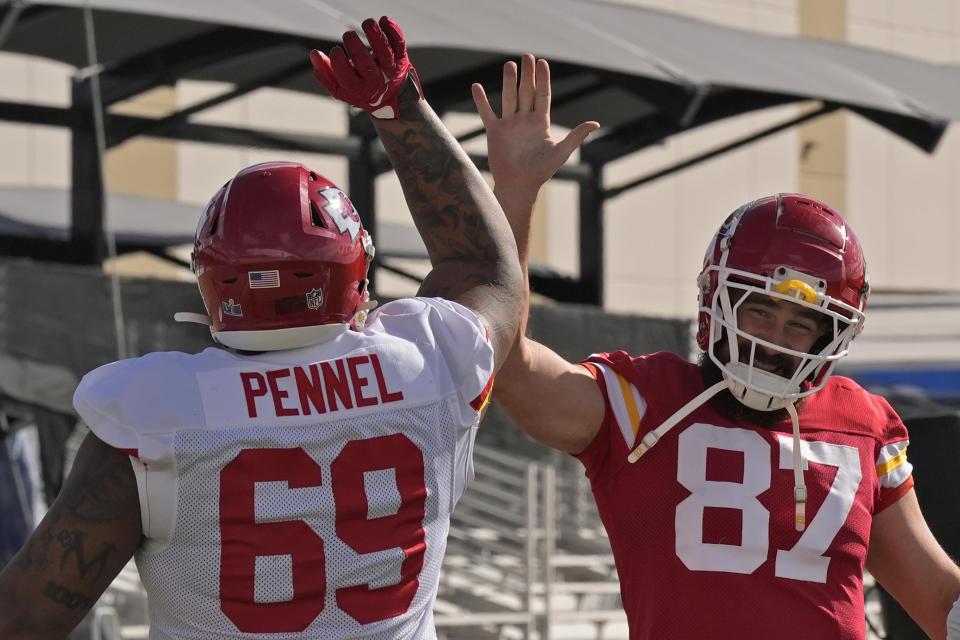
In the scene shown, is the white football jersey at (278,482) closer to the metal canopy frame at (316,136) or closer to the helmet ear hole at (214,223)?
the helmet ear hole at (214,223)

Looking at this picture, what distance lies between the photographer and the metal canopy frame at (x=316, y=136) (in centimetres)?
756

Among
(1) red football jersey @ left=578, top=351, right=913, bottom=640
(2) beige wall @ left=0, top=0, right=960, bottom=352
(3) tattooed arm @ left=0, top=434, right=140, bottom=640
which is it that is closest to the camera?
(3) tattooed arm @ left=0, top=434, right=140, bottom=640

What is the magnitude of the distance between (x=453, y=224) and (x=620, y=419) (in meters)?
0.66

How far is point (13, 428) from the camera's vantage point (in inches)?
248

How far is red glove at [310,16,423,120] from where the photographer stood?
2.55m

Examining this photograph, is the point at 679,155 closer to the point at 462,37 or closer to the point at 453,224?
the point at 462,37

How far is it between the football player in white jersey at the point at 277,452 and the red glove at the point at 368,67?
266 mm

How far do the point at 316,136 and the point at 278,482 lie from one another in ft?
25.2

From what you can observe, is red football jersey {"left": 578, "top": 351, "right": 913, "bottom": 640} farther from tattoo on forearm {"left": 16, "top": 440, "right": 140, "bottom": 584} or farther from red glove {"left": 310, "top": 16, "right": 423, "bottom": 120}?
tattoo on forearm {"left": 16, "top": 440, "right": 140, "bottom": 584}

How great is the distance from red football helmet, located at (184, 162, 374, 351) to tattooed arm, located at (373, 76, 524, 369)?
0.31m

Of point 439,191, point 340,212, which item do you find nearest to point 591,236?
point 439,191

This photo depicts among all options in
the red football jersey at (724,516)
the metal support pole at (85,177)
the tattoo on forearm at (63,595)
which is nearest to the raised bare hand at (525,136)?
the red football jersey at (724,516)

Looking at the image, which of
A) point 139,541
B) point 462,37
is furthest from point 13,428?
point 139,541

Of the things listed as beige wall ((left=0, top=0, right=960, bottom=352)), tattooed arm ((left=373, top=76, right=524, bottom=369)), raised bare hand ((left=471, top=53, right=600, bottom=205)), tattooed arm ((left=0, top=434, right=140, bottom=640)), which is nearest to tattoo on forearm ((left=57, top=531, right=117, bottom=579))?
tattooed arm ((left=0, top=434, right=140, bottom=640))
